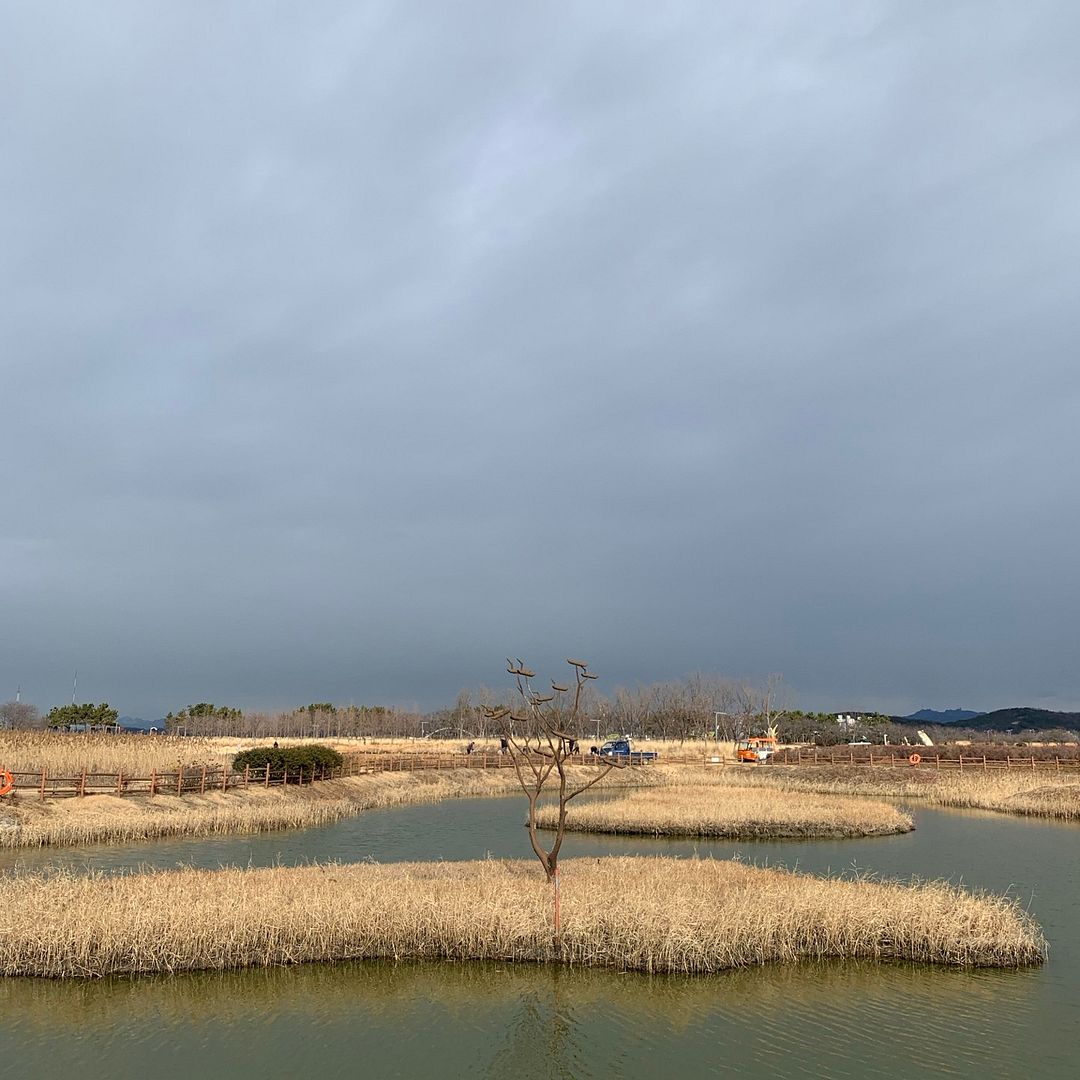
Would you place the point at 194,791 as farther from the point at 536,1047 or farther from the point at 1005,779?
the point at 1005,779

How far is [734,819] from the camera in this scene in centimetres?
3678

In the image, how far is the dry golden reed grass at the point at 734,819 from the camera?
35.9 metres

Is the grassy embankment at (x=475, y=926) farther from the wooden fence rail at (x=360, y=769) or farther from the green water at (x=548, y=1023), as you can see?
the wooden fence rail at (x=360, y=769)

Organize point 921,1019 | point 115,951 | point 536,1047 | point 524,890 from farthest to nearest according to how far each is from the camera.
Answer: point 524,890 → point 115,951 → point 921,1019 → point 536,1047

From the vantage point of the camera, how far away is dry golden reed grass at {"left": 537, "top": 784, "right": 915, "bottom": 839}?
35875mm

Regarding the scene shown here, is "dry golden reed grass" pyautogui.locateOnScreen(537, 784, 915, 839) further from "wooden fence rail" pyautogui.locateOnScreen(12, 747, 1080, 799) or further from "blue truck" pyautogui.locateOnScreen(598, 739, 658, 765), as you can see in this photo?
"blue truck" pyautogui.locateOnScreen(598, 739, 658, 765)

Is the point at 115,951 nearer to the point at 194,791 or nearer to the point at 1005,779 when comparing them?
the point at 194,791

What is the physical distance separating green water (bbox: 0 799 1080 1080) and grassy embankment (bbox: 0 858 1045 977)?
0.40 meters

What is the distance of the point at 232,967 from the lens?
15688 mm

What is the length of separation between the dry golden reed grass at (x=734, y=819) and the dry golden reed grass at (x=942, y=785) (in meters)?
9.42


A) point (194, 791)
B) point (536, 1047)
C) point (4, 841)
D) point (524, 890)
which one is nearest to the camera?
point (536, 1047)

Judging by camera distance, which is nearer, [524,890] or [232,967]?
[232,967]

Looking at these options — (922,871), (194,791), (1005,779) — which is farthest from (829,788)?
(194,791)

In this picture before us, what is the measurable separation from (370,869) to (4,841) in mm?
A: 14570
